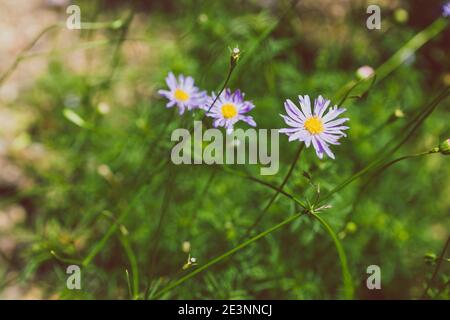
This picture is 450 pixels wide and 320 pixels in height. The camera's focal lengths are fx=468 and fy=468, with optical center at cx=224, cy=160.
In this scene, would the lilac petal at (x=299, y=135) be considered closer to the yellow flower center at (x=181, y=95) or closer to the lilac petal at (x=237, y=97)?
the lilac petal at (x=237, y=97)

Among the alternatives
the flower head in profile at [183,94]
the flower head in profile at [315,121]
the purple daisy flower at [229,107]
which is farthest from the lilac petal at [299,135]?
the flower head in profile at [183,94]

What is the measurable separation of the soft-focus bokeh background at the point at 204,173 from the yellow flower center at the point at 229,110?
13.8 inches

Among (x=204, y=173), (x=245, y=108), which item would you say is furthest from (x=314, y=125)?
(x=204, y=173)

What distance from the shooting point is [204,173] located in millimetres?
2018

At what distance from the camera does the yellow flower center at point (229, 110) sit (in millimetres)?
1316

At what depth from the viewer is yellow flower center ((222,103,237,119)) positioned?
1.32m

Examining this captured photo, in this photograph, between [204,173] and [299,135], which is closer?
[299,135]

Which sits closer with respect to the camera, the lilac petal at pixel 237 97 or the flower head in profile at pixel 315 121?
the flower head in profile at pixel 315 121

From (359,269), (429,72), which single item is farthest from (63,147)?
(429,72)

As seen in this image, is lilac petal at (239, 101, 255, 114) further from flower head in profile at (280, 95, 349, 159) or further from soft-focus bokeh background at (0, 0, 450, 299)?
soft-focus bokeh background at (0, 0, 450, 299)

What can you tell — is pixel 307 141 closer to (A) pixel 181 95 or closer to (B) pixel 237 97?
(B) pixel 237 97

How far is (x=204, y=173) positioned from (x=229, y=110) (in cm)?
72

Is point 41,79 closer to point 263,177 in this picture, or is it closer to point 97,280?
point 97,280

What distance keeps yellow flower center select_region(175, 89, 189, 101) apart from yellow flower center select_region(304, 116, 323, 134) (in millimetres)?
435
